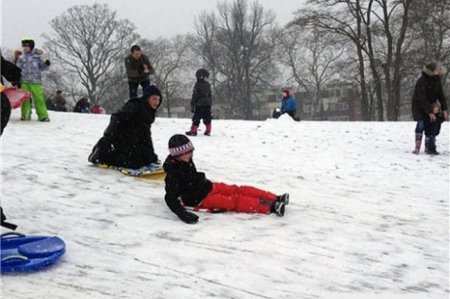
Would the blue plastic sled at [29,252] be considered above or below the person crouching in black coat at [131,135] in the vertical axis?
below

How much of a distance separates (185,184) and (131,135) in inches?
71.7

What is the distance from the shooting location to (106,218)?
5.61m

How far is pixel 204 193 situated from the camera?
597cm

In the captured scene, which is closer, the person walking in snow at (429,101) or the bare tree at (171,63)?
the person walking in snow at (429,101)

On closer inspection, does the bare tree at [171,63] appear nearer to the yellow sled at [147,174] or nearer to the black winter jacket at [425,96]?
the black winter jacket at [425,96]

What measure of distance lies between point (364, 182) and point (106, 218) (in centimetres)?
439

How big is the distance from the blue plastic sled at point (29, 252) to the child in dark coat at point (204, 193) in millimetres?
1705

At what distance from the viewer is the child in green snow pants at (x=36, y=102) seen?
12062 mm

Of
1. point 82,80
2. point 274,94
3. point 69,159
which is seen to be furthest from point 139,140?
point 274,94

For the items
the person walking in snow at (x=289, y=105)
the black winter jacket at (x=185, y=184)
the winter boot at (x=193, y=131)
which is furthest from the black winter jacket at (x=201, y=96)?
the person walking in snow at (x=289, y=105)

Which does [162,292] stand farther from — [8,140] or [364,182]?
[8,140]

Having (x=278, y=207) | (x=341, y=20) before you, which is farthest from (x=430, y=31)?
(x=278, y=207)

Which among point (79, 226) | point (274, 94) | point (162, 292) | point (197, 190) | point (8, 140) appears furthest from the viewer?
point (274, 94)

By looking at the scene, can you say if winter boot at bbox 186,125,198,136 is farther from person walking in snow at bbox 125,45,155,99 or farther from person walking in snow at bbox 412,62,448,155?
person walking in snow at bbox 412,62,448,155
